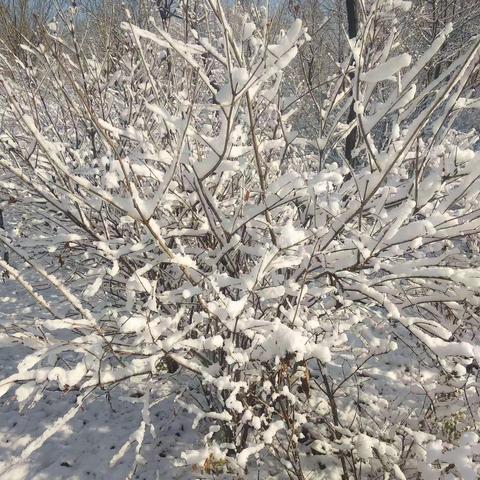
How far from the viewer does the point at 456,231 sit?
1667 mm

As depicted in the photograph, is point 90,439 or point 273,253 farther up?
point 273,253

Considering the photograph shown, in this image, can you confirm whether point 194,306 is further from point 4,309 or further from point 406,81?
point 4,309

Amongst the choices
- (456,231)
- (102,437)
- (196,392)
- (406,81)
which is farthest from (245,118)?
(102,437)

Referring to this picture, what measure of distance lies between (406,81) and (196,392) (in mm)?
2424

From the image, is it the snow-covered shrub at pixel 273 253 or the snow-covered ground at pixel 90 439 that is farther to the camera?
the snow-covered ground at pixel 90 439

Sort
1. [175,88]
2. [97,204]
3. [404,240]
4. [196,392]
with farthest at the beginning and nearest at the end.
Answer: [175,88], [196,392], [97,204], [404,240]

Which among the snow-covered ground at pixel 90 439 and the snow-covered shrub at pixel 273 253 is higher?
the snow-covered shrub at pixel 273 253

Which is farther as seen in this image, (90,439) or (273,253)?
(90,439)

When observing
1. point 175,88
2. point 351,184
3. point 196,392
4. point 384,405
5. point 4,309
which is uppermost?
point 175,88

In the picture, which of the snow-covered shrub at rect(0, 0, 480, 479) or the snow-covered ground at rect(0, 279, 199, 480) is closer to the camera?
the snow-covered shrub at rect(0, 0, 480, 479)

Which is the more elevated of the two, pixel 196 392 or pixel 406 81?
pixel 406 81

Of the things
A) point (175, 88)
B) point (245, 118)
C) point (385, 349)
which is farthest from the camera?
point (175, 88)

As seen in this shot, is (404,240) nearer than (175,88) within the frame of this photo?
Yes

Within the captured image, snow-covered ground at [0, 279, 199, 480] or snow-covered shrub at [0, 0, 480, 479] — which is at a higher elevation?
snow-covered shrub at [0, 0, 480, 479]
